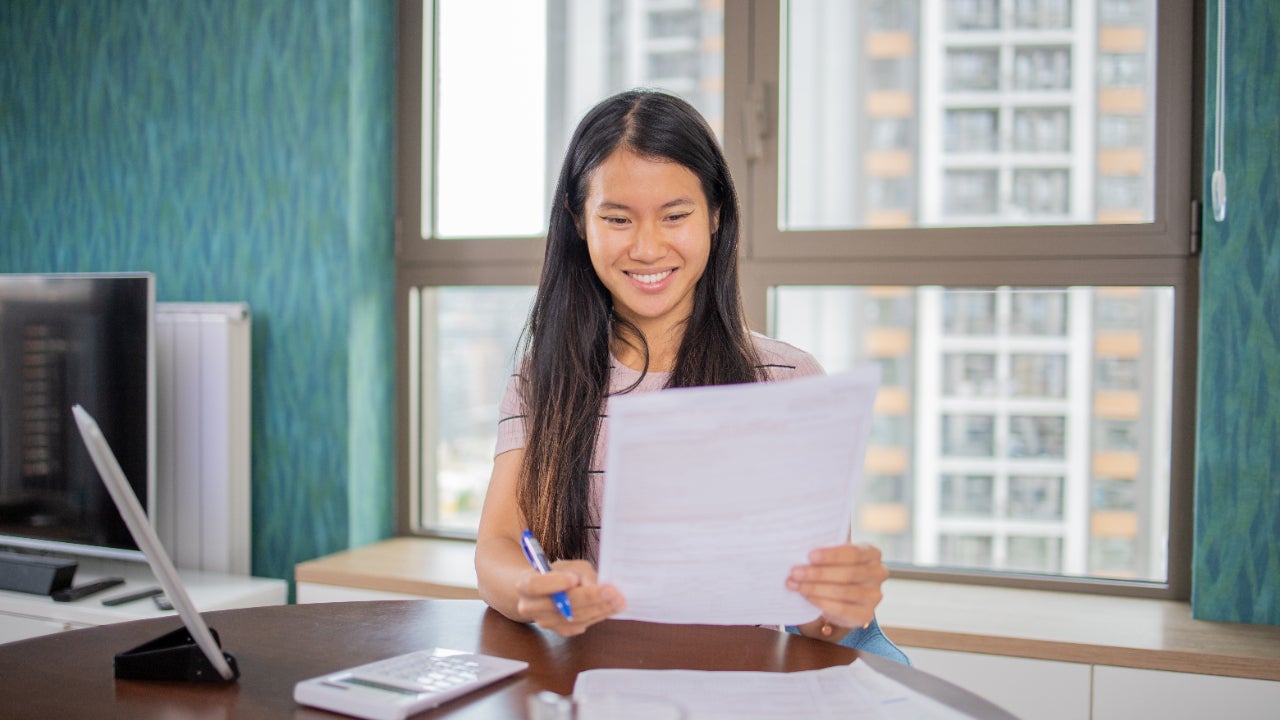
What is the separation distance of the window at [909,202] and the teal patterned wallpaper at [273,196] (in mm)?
127

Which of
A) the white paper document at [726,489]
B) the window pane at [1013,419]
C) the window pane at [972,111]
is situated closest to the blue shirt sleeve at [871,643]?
the white paper document at [726,489]

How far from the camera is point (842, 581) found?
0.84 metres

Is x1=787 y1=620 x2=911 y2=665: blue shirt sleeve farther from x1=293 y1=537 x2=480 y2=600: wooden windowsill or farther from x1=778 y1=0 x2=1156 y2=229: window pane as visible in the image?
x1=778 y1=0 x2=1156 y2=229: window pane

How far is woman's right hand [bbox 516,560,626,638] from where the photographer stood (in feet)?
2.69

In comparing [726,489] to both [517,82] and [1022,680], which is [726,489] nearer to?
[1022,680]

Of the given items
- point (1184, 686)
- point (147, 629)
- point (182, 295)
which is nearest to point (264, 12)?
point (182, 295)

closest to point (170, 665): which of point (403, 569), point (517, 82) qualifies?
point (403, 569)

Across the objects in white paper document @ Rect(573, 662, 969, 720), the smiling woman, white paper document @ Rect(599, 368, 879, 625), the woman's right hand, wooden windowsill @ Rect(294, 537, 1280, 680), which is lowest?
wooden windowsill @ Rect(294, 537, 1280, 680)

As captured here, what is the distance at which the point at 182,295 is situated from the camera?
2.59 meters

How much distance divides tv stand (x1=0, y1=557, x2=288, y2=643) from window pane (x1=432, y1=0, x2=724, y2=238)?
996mm

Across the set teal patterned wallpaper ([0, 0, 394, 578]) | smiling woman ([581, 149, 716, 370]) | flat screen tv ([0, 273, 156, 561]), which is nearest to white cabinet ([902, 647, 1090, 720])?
smiling woman ([581, 149, 716, 370])

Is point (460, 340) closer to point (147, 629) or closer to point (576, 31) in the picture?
point (576, 31)

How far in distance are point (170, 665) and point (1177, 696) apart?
5.16 ft

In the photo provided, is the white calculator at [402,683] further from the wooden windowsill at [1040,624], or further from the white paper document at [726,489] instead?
the wooden windowsill at [1040,624]
